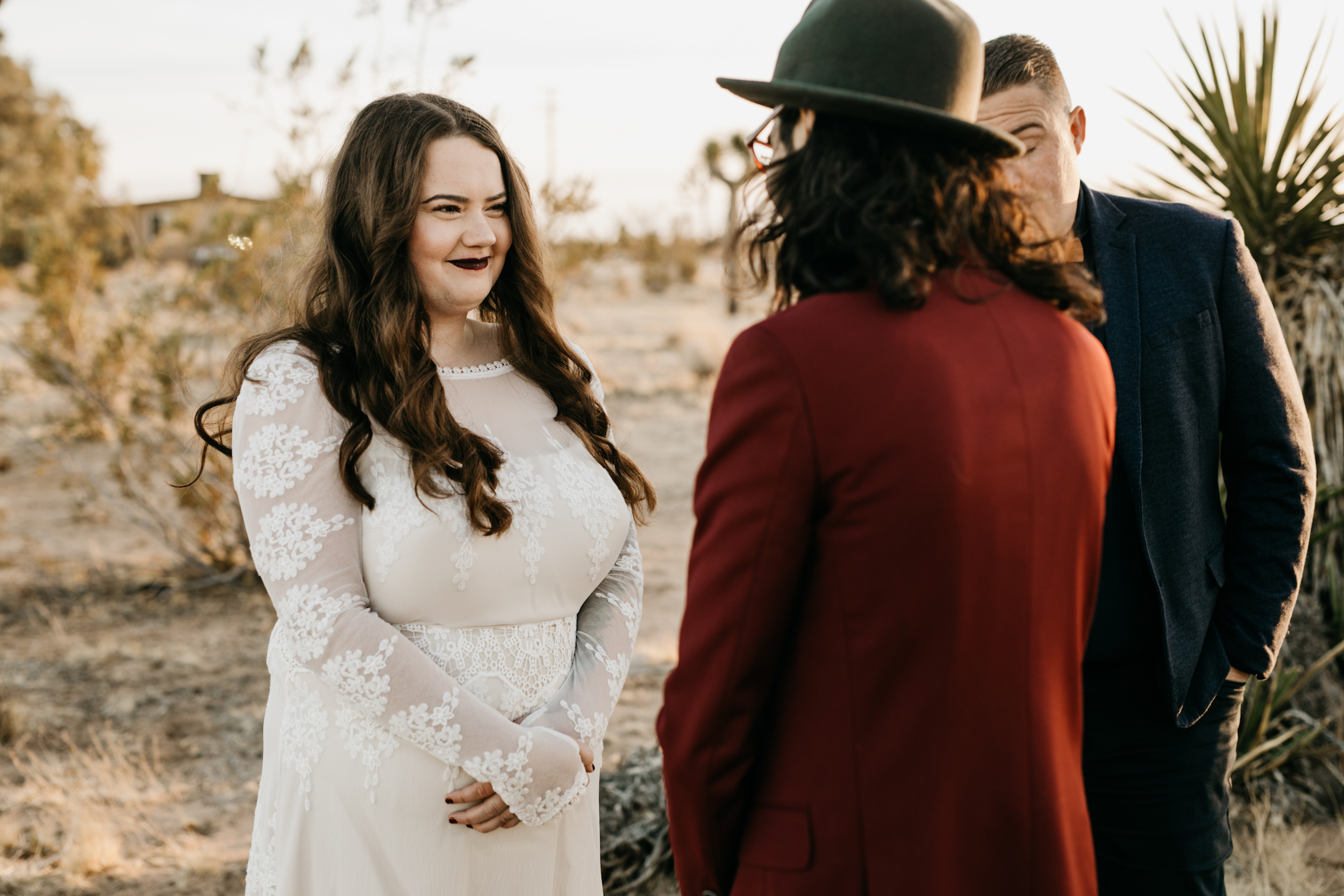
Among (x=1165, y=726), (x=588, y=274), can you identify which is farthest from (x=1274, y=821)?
(x=588, y=274)

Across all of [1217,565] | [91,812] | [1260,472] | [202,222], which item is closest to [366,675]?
[1217,565]

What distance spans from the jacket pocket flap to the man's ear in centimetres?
91

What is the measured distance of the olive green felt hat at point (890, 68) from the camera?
1.26 m

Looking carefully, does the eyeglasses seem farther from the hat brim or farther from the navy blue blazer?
the navy blue blazer

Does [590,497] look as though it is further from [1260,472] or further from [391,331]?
[1260,472]

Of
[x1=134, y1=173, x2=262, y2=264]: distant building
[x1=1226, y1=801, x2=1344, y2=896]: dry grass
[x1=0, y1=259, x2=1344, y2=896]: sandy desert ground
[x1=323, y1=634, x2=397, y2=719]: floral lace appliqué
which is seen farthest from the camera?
[x1=134, y1=173, x2=262, y2=264]: distant building

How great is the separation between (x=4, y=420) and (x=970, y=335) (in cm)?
865

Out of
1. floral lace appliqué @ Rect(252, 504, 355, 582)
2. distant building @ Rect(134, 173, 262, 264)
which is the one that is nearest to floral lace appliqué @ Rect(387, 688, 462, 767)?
floral lace appliqué @ Rect(252, 504, 355, 582)

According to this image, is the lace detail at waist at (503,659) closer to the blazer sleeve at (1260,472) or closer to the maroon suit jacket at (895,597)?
the maroon suit jacket at (895,597)

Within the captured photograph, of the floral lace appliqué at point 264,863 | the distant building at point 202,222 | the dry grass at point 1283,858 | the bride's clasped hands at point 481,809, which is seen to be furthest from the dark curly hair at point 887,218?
the distant building at point 202,222

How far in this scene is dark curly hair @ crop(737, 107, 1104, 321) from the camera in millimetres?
1232

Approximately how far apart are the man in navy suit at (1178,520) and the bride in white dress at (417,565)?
1064 mm

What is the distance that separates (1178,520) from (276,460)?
176 centimetres

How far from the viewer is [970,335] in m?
1.24
